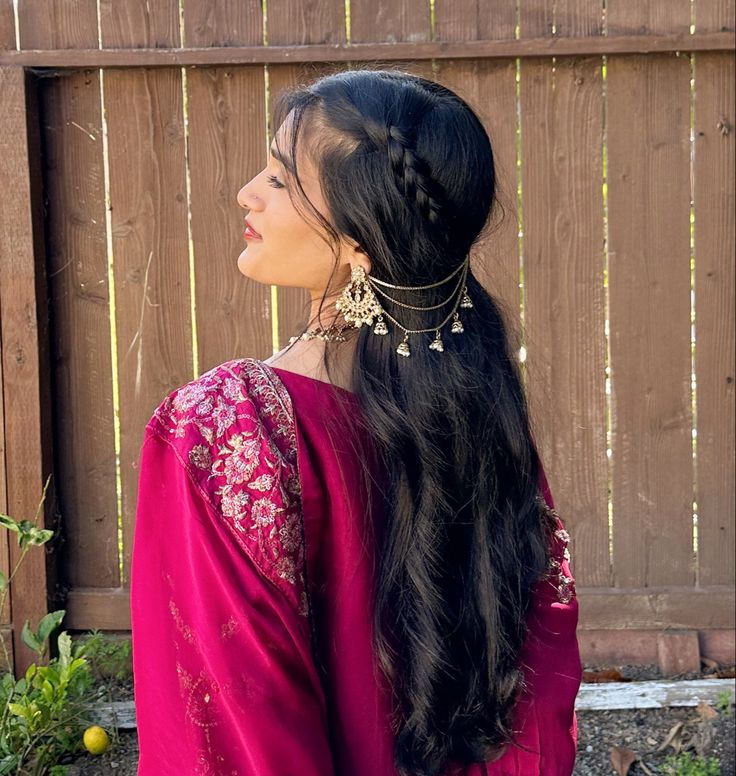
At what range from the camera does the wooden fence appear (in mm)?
2861

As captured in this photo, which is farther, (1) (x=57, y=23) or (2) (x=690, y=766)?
(1) (x=57, y=23)

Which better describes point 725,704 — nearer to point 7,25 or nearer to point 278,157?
point 278,157

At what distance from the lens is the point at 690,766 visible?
264 cm

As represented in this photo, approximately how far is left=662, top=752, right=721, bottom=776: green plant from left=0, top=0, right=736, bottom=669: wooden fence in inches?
16.5

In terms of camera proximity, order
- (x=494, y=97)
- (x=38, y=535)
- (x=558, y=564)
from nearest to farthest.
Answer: (x=558, y=564), (x=38, y=535), (x=494, y=97)

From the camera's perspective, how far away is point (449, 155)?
1250 millimetres

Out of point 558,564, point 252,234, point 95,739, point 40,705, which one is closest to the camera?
point 252,234

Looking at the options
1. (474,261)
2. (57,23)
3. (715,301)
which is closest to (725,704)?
(715,301)

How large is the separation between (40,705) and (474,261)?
1.70 meters

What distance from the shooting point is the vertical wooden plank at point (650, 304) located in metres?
2.92

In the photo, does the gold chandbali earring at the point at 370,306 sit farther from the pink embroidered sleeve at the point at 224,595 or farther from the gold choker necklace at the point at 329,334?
the pink embroidered sleeve at the point at 224,595

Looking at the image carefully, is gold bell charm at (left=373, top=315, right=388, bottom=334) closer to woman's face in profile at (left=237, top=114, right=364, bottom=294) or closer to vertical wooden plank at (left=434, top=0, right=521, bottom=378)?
woman's face in profile at (left=237, top=114, right=364, bottom=294)

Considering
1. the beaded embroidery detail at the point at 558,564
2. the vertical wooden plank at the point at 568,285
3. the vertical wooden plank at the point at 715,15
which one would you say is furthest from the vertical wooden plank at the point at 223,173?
the beaded embroidery detail at the point at 558,564

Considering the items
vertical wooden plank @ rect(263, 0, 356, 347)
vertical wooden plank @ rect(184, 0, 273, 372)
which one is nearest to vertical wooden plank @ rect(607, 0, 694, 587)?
vertical wooden plank @ rect(263, 0, 356, 347)
